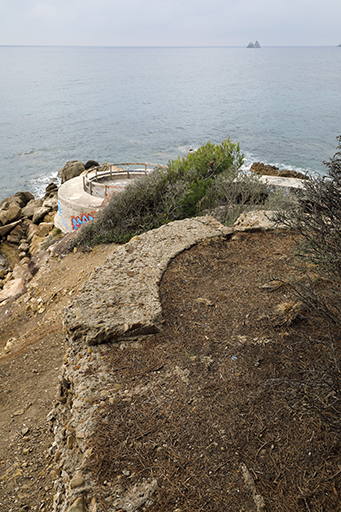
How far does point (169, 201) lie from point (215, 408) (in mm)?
8666

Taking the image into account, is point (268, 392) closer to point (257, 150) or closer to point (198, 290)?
point (198, 290)

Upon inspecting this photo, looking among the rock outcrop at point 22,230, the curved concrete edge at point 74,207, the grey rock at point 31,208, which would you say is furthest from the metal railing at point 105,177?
the grey rock at point 31,208

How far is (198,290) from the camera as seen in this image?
568 cm

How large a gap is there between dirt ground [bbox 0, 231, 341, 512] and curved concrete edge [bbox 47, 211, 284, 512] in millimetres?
106

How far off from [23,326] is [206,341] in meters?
6.90

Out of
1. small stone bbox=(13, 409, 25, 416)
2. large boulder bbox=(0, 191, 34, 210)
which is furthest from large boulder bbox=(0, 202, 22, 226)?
small stone bbox=(13, 409, 25, 416)

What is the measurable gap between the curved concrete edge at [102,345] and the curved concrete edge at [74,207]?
10097 mm

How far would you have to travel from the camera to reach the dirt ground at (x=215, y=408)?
305cm

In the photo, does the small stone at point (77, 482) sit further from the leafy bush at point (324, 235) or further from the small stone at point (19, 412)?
the small stone at point (19, 412)

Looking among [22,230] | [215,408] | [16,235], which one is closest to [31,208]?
[22,230]

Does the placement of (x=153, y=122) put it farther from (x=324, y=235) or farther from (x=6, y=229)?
(x=324, y=235)

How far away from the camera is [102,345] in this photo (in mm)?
4566

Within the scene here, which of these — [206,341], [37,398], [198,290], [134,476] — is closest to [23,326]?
[37,398]

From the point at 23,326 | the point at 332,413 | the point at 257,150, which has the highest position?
the point at 332,413
